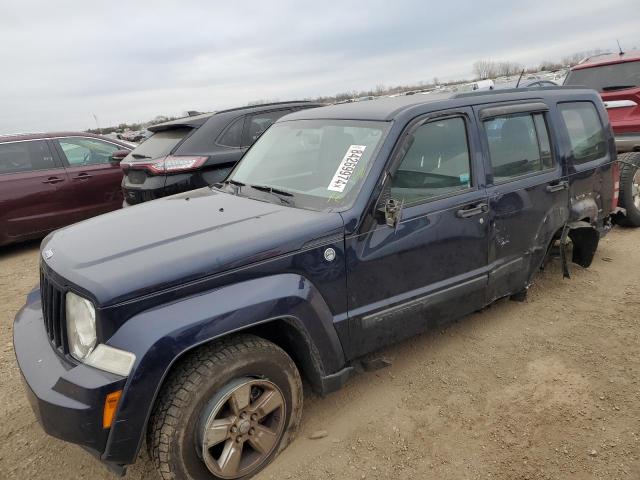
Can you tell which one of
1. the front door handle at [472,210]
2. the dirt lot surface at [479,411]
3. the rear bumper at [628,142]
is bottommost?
the dirt lot surface at [479,411]

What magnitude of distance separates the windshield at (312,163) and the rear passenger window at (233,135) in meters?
2.05

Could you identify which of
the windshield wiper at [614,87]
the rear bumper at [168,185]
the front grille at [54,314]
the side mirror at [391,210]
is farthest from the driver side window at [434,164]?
the windshield wiper at [614,87]

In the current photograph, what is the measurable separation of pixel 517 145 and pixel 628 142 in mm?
4366

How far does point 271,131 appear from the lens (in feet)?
12.5

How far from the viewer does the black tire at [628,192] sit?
5523 millimetres

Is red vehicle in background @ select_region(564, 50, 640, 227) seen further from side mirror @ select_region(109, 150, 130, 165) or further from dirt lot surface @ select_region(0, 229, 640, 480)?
side mirror @ select_region(109, 150, 130, 165)

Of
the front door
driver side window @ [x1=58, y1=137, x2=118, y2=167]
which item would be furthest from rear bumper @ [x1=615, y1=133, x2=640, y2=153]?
driver side window @ [x1=58, y1=137, x2=118, y2=167]

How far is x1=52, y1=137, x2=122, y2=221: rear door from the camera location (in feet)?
22.5

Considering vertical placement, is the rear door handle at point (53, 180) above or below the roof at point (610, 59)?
below

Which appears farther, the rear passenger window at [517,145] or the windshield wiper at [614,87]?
the windshield wiper at [614,87]

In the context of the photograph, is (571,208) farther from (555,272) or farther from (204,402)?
(204,402)

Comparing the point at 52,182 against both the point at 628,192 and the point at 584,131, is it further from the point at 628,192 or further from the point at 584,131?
the point at 628,192

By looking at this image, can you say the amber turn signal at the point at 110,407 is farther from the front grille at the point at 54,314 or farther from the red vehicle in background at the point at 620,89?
the red vehicle in background at the point at 620,89

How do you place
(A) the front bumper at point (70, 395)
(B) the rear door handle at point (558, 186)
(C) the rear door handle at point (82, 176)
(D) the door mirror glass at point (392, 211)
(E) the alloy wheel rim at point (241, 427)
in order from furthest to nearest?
(C) the rear door handle at point (82, 176) < (B) the rear door handle at point (558, 186) < (D) the door mirror glass at point (392, 211) < (E) the alloy wheel rim at point (241, 427) < (A) the front bumper at point (70, 395)
